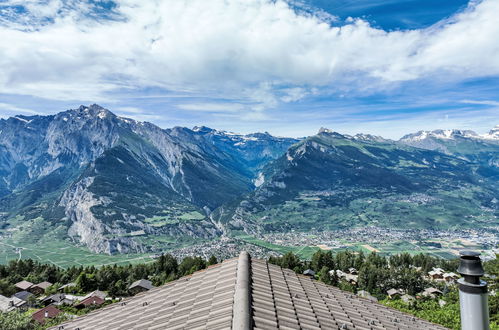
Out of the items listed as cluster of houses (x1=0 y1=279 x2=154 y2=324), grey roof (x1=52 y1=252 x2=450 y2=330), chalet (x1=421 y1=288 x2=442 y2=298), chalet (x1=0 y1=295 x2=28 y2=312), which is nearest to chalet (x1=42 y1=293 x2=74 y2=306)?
cluster of houses (x1=0 y1=279 x2=154 y2=324)

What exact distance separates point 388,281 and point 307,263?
28117 millimetres

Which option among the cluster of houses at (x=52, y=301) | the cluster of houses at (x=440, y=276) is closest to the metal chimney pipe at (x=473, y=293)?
the cluster of houses at (x=52, y=301)

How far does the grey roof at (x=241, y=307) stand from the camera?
32.4ft

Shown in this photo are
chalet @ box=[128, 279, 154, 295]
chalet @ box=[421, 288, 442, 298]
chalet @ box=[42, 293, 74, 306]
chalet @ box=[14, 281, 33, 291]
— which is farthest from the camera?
chalet @ box=[14, 281, 33, 291]

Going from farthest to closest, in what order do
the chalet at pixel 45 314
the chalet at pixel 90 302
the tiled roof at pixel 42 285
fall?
the tiled roof at pixel 42 285 → the chalet at pixel 90 302 → the chalet at pixel 45 314

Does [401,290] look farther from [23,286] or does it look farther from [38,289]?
[23,286]

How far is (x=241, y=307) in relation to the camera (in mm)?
9789

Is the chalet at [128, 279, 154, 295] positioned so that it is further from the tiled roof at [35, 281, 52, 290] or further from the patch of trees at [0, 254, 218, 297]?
the tiled roof at [35, 281, 52, 290]

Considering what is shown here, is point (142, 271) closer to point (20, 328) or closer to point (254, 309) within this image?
point (20, 328)

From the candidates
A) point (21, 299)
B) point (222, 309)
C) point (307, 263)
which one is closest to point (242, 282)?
point (222, 309)

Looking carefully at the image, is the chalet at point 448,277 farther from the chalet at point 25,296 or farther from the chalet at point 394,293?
the chalet at point 25,296

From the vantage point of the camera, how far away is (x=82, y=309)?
7475 cm

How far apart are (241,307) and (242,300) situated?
2.14ft

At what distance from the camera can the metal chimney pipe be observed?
549 cm
